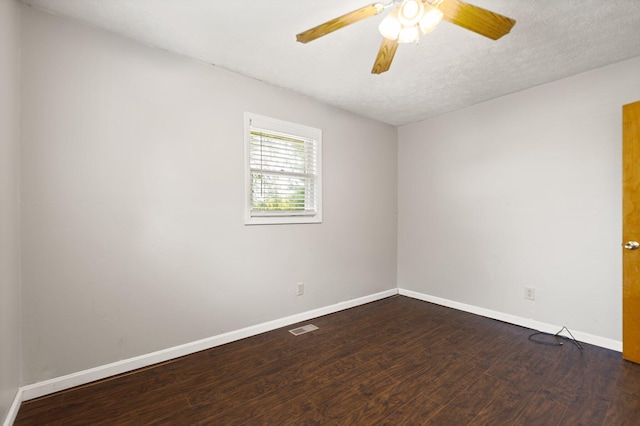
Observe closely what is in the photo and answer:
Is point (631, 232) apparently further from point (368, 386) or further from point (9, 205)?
point (9, 205)

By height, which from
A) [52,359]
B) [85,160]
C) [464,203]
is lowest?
[52,359]

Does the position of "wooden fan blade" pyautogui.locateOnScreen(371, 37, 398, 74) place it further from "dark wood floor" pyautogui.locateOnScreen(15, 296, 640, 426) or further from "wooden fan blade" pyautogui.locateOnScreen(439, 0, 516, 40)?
"dark wood floor" pyautogui.locateOnScreen(15, 296, 640, 426)

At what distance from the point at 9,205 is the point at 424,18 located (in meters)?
2.54

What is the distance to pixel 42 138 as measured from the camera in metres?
1.87

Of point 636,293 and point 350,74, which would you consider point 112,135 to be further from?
point 636,293

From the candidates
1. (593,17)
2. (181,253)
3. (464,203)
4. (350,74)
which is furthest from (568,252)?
(181,253)

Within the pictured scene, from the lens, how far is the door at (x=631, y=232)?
2.26 meters

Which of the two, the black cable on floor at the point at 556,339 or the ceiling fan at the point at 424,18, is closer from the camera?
the ceiling fan at the point at 424,18

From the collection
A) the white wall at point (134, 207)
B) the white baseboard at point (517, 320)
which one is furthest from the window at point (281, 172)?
the white baseboard at point (517, 320)

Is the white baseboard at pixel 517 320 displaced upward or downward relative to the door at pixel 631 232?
downward

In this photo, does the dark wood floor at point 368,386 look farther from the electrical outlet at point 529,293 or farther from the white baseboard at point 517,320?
the electrical outlet at point 529,293

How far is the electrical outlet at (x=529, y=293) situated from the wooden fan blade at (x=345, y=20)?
3.10m

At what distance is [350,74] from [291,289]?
2.29m

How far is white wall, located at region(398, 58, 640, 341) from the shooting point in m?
2.57
